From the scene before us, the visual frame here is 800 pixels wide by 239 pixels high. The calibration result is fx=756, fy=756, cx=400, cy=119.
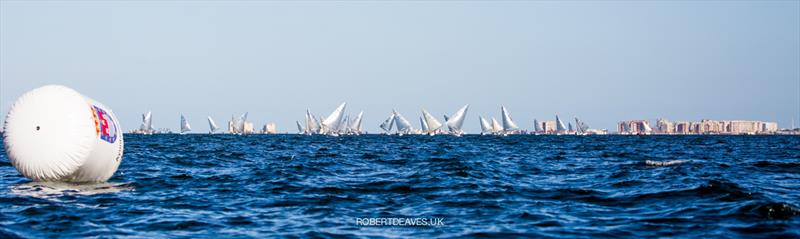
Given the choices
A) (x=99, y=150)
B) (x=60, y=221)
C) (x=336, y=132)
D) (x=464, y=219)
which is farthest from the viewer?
(x=336, y=132)

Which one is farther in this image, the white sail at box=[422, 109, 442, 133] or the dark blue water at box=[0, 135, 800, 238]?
the white sail at box=[422, 109, 442, 133]

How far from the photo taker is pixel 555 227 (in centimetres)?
1228

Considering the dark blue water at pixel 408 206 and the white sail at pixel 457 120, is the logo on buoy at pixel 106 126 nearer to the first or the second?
the dark blue water at pixel 408 206

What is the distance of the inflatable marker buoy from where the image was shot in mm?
15594

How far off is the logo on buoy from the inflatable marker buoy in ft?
0.13

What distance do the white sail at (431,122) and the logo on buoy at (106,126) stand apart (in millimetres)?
171076

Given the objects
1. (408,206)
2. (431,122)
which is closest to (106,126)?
(408,206)

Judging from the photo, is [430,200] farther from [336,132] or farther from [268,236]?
[336,132]

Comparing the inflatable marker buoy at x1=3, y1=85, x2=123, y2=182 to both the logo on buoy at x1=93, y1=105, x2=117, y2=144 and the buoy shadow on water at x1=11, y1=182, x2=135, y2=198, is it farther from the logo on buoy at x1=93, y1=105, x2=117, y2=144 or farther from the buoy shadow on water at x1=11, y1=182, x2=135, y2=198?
the buoy shadow on water at x1=11, y1=182, x2=135, y2=198

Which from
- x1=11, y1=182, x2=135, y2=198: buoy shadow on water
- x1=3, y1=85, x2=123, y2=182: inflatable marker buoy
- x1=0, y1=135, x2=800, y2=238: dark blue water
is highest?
x1=3, y1=85, x2=123, y2=182: inflatable marker buoy

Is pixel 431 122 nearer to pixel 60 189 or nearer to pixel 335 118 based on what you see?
pixel 335 118

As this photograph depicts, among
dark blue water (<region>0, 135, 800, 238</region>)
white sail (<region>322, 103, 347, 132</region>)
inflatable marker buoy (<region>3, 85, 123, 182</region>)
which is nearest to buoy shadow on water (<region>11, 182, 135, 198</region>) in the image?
dark blue water (<region>0, 135, 800, 238</region>)

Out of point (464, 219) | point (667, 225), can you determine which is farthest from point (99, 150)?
point (667, 225)

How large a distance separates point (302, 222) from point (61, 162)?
6224 millimetres
